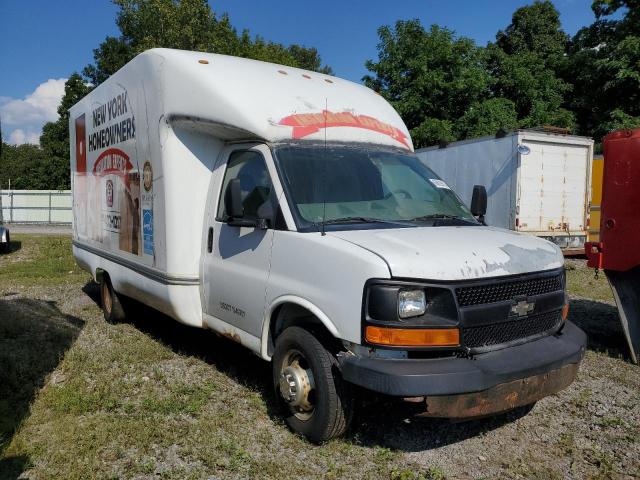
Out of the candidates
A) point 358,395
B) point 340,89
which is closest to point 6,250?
point 340,89

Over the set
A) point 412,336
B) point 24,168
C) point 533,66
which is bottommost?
point 412,336

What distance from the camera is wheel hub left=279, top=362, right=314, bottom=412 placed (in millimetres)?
3740

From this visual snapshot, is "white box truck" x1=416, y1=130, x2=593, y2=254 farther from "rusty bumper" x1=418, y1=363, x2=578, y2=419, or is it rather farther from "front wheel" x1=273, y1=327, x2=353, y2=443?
"front wheel" x1=273, y1=327, x2=353, y2=443

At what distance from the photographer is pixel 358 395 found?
366cm

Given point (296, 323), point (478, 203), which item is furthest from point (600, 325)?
point (296, 323)

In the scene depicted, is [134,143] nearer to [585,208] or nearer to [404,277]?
[404,277]

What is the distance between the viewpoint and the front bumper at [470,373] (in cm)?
312

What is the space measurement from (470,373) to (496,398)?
10.8 inches

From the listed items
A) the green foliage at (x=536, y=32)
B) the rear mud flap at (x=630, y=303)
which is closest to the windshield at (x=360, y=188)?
the rear mud flap at (x=630, y=303)

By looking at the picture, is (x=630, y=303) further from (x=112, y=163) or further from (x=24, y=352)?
(x=24, y=352)

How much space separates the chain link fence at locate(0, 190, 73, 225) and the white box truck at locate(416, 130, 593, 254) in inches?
924

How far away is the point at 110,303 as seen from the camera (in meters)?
7.21

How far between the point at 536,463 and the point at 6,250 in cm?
1687

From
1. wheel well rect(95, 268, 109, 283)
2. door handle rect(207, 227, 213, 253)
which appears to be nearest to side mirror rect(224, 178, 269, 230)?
door handle rect(207, 227, 213, 253)
